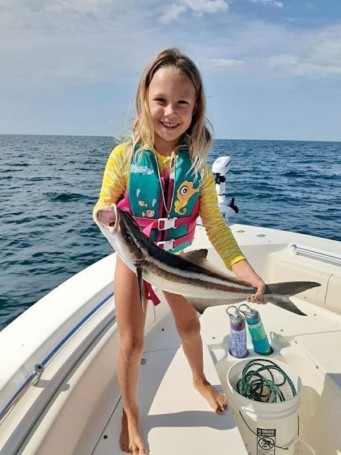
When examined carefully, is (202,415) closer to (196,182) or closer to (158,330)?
(158,330)

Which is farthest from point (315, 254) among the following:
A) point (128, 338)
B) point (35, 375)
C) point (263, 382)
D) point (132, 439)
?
point (35, 375)

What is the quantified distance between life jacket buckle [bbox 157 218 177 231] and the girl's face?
1.85 ft

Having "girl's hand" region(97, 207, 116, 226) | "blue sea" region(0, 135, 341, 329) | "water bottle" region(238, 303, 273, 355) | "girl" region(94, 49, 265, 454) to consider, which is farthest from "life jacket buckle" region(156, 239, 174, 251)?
"blue sea" region(0, 135, 341, 329)

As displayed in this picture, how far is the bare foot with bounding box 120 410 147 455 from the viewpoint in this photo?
2.48m

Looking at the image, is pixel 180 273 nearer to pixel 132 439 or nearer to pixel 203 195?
pixel 203 195

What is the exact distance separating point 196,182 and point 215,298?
853 millimetres

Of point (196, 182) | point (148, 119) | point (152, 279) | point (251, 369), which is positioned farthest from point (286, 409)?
point (148, 119)

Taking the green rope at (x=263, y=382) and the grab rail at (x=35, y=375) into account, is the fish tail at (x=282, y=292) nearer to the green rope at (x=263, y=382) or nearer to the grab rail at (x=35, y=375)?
the green rope at (x=263, y=382)

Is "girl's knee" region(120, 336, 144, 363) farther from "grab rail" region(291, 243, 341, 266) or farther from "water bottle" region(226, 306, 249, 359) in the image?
"grab rail" region(291, 243, 341, 266)

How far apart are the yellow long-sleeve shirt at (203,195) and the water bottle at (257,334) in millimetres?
930

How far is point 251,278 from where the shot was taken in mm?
2521

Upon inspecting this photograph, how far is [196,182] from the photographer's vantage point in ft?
9.06

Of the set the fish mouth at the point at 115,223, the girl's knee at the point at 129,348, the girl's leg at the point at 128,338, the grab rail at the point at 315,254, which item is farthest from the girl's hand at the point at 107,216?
the grab rail at the point at 315,254

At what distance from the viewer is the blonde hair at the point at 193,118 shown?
100 inches
